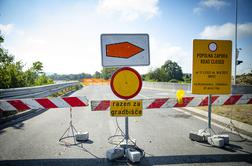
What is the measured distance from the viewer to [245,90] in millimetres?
17359

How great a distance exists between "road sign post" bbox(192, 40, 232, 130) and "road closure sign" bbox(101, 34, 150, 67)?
5.64 feet

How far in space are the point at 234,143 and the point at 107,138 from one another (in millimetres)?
3349

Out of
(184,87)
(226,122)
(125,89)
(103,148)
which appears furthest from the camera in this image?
(184,87)

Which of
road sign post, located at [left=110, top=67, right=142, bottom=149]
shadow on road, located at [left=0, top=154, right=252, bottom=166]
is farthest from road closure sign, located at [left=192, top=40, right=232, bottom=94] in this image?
road sign post, located at [left=110, top=67, right=142, bottom=149]

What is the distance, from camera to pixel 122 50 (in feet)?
13.8

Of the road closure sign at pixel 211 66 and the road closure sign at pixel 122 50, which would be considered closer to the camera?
the road closure sign at pixel 122 50

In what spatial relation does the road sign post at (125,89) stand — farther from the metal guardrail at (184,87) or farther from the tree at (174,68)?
the tree at (174,68)

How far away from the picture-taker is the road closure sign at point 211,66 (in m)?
5.18

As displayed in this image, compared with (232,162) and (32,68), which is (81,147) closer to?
(232,162)

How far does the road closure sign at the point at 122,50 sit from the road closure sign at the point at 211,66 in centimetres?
Answer: 172

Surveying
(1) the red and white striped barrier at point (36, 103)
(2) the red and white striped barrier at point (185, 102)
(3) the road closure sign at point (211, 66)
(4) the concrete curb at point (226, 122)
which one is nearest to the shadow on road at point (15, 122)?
(1) the red and white striped barrier at point (36, 103)

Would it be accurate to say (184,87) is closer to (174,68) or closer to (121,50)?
(121,50)

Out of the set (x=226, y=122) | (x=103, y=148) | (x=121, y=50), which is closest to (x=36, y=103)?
(x=103, y=148)

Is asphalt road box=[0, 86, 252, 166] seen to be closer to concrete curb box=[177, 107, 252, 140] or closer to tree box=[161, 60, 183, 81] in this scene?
concrete curb box=[177, 107, 252, 140]
